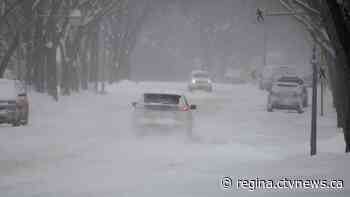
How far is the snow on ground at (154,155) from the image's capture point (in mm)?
11734

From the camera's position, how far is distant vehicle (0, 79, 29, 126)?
1003 inches

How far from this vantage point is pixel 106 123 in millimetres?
28703

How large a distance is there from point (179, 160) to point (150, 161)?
0.60m

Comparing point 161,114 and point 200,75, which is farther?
point 200,75

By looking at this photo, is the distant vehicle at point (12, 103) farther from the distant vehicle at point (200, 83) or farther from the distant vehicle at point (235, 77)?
the distant vehicle at point (235, 77)

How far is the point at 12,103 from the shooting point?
2567cm

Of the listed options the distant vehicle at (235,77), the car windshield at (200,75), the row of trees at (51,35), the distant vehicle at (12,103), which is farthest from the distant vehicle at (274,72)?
the distant vehicle at (235,77)

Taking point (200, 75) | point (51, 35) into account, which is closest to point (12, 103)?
point (51, 35)

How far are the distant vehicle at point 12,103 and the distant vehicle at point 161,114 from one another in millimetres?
6615

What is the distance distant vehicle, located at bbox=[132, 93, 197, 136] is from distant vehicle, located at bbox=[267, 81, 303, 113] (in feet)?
→ 53.5

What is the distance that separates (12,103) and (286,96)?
15057 millimetres

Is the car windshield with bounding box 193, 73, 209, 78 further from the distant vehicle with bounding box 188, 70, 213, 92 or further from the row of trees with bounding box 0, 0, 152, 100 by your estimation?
the row of trees with bounding box 0, 0, 152, 100

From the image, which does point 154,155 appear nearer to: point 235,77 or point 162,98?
point 162,98

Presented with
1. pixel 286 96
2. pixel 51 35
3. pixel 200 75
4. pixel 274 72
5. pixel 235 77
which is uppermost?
pixel 51 35
